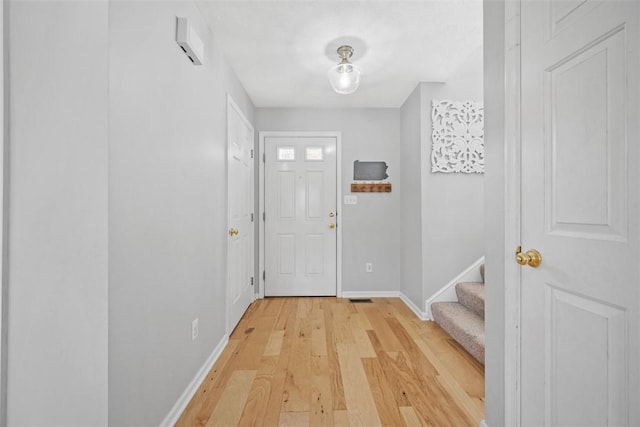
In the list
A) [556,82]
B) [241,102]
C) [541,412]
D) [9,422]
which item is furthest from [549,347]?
[241,102]

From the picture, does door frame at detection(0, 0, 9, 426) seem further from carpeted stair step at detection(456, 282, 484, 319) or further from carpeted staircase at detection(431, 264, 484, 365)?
carpeted stair step at detection(456, 282, 484, 319)

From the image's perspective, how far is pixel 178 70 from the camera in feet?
5.29

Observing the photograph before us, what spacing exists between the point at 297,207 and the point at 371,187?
938 mm

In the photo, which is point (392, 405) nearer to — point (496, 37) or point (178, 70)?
point (496, 37)

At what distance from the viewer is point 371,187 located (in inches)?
149

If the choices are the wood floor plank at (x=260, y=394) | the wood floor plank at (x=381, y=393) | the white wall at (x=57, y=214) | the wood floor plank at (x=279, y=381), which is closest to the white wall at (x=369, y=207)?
the wood floor plank at (x=279, y=381)

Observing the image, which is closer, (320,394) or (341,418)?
(341,418)

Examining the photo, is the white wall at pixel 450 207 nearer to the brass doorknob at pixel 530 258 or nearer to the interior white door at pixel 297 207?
the interior white door at pixel 297 207

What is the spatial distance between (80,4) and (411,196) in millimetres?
3226

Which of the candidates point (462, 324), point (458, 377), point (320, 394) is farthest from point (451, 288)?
point (320, 394)

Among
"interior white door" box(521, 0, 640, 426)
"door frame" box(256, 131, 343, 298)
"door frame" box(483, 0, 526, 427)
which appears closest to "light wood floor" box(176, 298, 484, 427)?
"door frame" box(483, 0, 526, 427)

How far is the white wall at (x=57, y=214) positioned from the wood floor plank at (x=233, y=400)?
4.12ft

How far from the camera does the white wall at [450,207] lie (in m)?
3.04

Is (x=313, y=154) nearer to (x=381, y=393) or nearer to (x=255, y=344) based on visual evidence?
(x=255, y=344)
